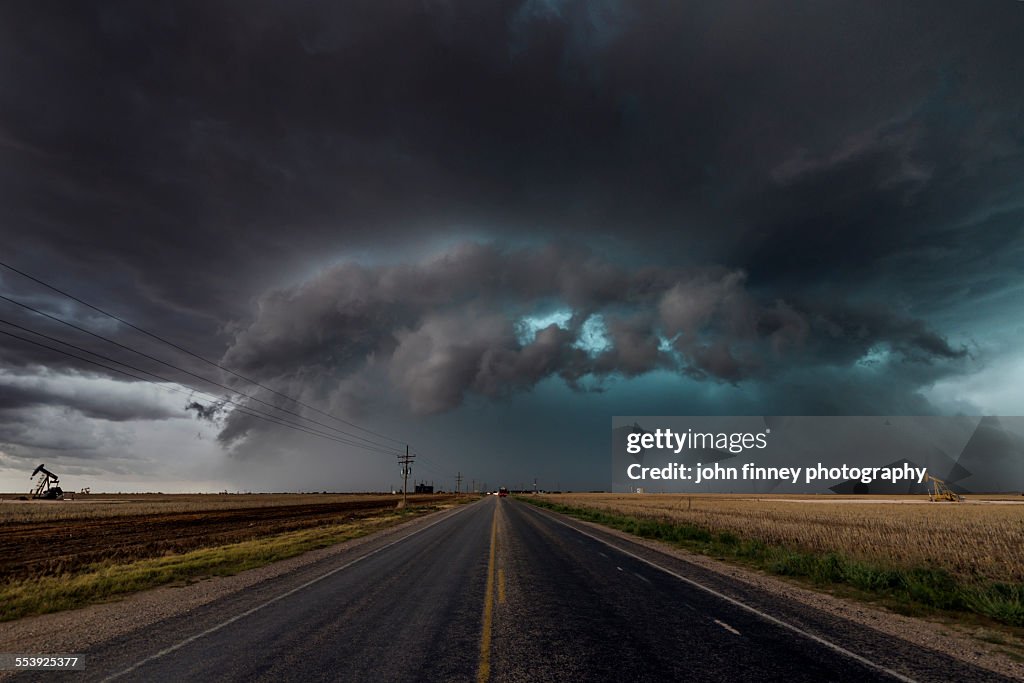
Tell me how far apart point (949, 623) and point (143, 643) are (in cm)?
1517

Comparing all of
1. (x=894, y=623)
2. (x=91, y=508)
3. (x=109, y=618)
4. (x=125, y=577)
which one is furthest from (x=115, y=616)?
(x=91, y=508)

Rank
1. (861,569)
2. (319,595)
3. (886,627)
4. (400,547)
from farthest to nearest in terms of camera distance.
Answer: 1. (400,547)
2. (861,569)
3. (319,595)
4. (886,627)

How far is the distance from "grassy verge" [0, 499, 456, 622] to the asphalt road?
165 inches

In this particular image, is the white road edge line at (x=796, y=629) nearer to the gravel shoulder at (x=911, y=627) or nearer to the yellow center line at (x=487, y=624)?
the gravel shoulder at (x=911, y=627)

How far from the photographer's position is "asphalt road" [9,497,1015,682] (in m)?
7.08

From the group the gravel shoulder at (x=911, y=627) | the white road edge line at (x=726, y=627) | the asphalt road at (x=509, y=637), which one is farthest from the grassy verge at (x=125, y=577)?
the gravel shoulder at (x=911, y=627)

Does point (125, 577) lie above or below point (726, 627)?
below

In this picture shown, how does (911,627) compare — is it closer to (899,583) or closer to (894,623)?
(894,623)

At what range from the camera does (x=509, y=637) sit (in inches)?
341

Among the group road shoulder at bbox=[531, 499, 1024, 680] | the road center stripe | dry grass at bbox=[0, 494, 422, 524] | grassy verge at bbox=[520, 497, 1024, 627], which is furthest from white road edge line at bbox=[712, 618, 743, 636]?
dry grass at bbox=[0, 494, 422, 524]

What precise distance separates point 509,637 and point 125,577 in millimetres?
14424

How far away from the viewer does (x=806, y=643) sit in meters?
8.64

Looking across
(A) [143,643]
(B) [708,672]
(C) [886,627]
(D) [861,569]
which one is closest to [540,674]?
(B) [708,672]

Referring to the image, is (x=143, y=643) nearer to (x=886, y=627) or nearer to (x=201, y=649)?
(x=201, y=649)
